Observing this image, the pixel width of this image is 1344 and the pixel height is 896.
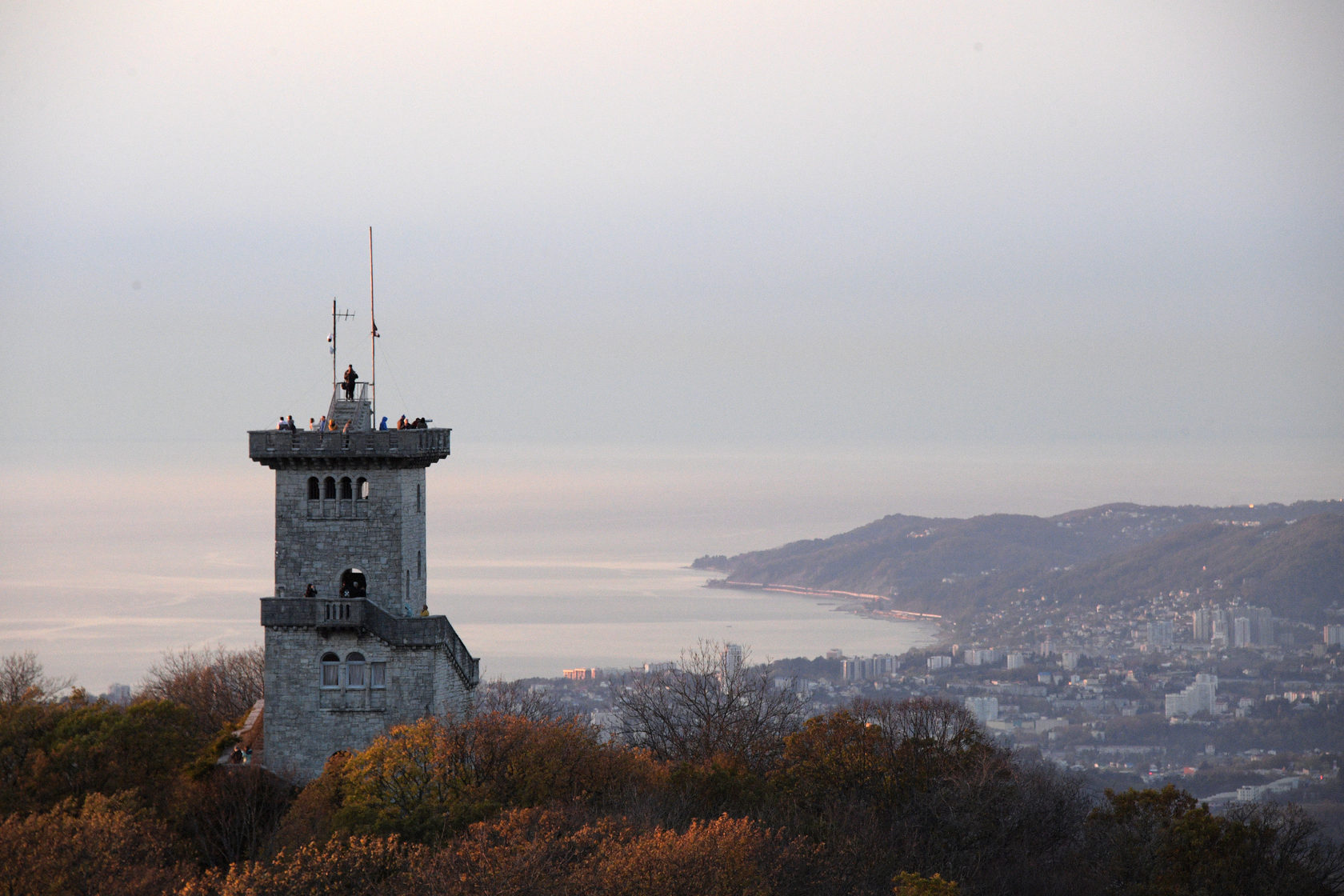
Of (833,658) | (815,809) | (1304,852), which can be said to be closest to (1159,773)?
(833,658)

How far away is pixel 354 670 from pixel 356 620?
2005mm

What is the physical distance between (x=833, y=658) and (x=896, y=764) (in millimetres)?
130926

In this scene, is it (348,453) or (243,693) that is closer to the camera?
(348,453)

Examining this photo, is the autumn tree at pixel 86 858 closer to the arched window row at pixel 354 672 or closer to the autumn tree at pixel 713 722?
the arched window row at pixel 354 672

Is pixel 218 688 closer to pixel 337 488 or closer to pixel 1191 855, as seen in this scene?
pixel 337 488

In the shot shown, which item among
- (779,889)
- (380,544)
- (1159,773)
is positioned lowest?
(1159,773)

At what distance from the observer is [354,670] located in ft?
176

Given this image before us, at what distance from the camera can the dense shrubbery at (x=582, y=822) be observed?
3900cm

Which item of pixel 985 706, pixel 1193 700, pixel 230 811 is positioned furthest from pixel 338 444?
pixel 1193 700

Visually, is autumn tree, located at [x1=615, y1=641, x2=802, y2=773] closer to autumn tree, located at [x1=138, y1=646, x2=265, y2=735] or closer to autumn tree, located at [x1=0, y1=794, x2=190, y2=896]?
autumn tree, located at [x1=138, y1=646, x2=265, y2=735]

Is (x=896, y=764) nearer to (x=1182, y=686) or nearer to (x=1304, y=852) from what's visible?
(x=1304, y=852)

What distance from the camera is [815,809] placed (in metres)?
53.9

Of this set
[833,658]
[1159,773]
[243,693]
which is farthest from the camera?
[833,658]

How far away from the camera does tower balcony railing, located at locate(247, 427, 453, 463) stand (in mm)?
53406
